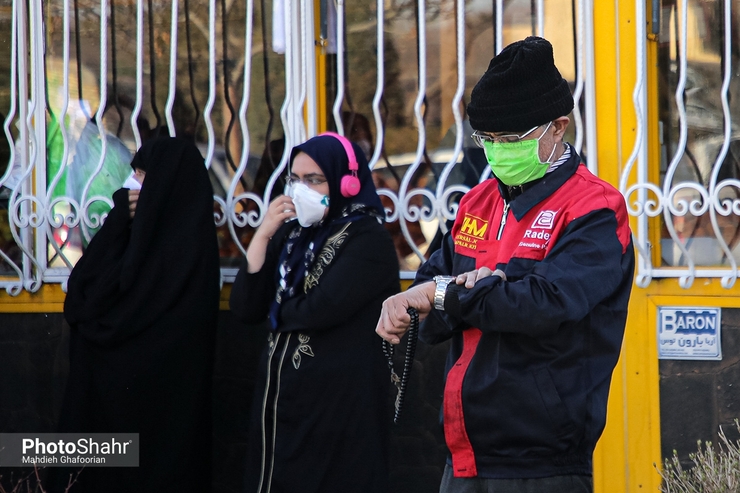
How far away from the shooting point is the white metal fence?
3533 mm

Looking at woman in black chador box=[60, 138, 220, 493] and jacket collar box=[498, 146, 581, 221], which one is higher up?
jacket collar box=[498, 146, 581, 221]

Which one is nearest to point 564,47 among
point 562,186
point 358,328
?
point 358,328

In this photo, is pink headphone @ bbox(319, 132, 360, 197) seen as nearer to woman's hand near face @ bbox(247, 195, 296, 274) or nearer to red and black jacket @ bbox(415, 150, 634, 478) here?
woman's hand near face @ bbox(247, 195, 296, 274)

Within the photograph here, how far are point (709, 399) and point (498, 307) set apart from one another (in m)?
1.92

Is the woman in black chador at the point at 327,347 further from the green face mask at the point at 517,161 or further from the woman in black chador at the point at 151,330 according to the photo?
the green face mask at the point at 517,161

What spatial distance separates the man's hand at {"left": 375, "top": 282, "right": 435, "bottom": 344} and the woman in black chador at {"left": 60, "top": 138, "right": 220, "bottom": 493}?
170 cm

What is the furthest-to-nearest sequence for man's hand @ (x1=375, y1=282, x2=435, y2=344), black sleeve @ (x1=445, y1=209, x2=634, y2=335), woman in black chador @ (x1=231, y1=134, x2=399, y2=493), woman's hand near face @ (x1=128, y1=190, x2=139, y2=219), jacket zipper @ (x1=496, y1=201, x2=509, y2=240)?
woman's hand near face @ (x1=128, y1=190, x2=139, y2=219) → woman in black chador @ (x1=231, y1=134, x2=399, y2=493) → jacket zipper @ (x1=496, y1=201, x2=509, y2=240) → man's hand @ (x1=375, y1=282, x2=435, y2=344) → black sleeve @ (x1=445, y1=209, x2=634, y2=335)

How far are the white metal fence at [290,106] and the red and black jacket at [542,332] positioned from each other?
152 cm

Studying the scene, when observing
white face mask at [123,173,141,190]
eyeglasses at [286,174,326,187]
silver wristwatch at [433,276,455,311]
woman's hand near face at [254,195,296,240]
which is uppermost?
white face mask at [123,173,141,190]

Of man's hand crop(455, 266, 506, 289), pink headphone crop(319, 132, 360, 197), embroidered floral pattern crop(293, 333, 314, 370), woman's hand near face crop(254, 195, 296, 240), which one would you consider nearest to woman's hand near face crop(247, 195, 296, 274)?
woman's hand near face crop(254, 195, 296, 240)

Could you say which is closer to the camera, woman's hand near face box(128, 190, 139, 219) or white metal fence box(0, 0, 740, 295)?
white metal fence box(0, 0, 740, 295)

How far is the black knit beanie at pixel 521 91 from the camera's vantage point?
206 cm

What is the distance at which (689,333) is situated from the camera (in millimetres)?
3486

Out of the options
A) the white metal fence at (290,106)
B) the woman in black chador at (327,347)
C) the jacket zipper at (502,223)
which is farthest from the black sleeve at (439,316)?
the white metal fence at (290,106)
